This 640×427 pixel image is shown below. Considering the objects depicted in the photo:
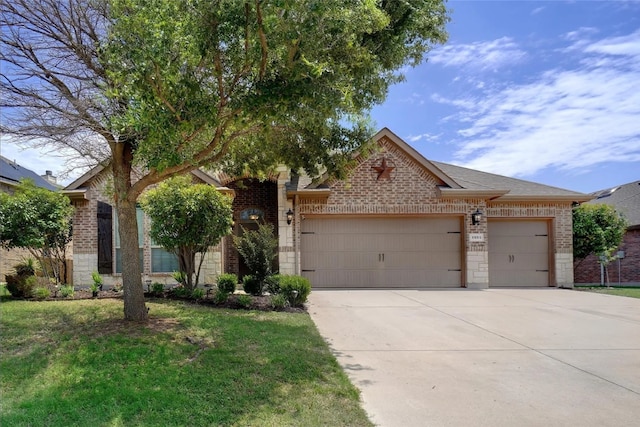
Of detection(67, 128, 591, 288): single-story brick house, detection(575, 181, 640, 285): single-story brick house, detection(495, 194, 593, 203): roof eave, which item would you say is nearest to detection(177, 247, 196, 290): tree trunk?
detection(67, 128, 591, 288): single-story brick house

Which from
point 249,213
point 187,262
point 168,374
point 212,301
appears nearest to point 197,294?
point 212,301

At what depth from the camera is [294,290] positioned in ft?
29.8

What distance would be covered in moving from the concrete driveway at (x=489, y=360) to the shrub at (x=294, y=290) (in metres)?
0.48

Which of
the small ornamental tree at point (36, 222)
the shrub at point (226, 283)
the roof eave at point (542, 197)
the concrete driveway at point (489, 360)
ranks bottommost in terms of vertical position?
the concrete driveway at point (489, 360)

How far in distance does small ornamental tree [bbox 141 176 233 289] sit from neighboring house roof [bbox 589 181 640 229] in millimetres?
15793

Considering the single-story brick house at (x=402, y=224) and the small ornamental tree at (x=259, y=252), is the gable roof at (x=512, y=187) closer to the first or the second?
the single-story brick house at (x=402, y=224)

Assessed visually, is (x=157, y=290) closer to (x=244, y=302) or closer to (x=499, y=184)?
(x=244, y=302)

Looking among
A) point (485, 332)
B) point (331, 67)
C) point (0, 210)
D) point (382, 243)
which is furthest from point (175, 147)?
point (382, 243)

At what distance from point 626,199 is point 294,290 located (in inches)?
771

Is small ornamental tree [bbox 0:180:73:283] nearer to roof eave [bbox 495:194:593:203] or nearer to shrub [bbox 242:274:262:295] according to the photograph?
shrub [bbox 242:274:262:295]

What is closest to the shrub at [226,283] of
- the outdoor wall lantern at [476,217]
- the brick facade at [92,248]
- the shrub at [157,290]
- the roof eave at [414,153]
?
the shrub at [157,290]

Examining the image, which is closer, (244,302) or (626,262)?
(244,302)

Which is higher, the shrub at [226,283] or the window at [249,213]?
the window at [249,213]

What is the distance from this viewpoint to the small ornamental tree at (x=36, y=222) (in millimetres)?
9586
